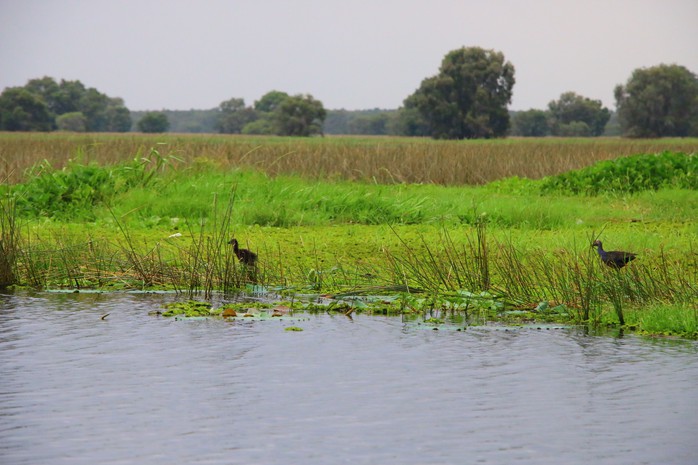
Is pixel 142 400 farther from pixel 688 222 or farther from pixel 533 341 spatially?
pixel 688 222

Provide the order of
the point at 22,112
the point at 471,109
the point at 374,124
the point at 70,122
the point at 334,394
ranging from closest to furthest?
the point at 334,394 < the point at 471,109 < the point at 22,112 < the point at 70,122 < the point at 374,124

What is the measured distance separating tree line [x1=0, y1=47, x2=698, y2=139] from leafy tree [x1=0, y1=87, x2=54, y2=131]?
10 cm

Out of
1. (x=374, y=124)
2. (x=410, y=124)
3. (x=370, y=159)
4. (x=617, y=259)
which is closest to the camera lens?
(x=617, y=259)

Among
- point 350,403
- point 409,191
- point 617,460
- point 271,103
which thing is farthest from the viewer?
point 271,103

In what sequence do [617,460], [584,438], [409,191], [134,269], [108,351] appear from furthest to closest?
[409,191] → [134,269] → [108,351] → [584,438] → [617,460]

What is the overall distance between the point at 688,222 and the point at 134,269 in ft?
34.6

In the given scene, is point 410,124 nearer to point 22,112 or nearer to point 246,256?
point 22,112

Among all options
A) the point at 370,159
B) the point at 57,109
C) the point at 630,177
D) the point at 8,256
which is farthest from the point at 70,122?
the point at 8,256

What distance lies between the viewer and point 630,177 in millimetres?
22719

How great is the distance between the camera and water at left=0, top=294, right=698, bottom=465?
21.0ft

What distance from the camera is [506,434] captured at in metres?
6.71

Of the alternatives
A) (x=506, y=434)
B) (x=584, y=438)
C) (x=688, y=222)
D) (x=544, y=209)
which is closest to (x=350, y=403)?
(x=506, y=434)

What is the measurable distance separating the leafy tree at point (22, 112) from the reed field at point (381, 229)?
73.2 meters

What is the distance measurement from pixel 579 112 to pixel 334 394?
122650mm
